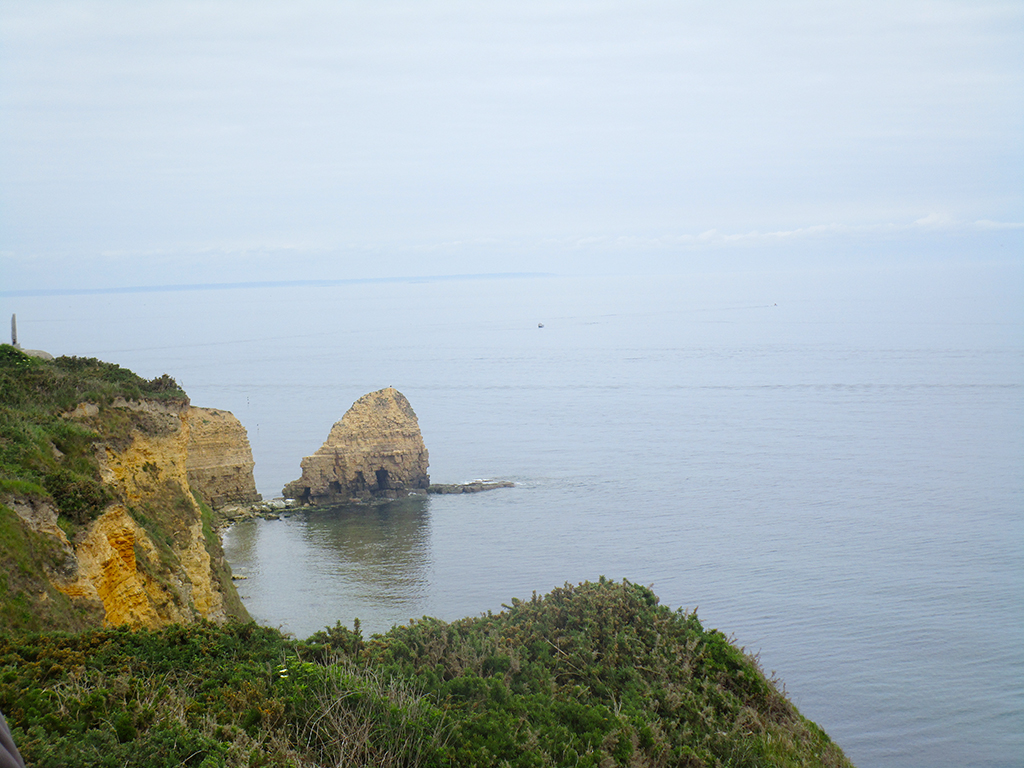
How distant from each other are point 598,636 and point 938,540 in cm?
4787

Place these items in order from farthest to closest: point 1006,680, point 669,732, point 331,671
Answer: point 1006,680, point 669,732, point 331,671

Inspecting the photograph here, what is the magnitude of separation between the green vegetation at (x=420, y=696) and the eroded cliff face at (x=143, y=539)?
17.8ft

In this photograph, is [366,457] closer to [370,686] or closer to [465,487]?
[465,487]

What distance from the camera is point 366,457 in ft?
232

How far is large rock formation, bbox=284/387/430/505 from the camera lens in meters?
68.9

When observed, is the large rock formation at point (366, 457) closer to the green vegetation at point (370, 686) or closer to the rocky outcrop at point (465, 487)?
the rocky outcrop at point (465, 487)

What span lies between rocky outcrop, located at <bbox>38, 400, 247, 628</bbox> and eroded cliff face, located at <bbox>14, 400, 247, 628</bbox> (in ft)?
0.08

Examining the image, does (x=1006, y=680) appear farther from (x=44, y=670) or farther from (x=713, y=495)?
(x=44, y=670)

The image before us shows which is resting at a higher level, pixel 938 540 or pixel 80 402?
pixel 80 402

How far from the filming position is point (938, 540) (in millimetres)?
56312

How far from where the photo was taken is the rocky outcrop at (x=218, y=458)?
5881 centimetres

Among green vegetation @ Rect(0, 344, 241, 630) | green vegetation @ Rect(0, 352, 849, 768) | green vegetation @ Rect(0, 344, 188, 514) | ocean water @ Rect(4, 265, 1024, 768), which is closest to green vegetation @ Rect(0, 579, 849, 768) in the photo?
green vegetation @ Rect(0, 352, 849, 768)

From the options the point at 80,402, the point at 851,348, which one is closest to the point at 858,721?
the point at 80,402

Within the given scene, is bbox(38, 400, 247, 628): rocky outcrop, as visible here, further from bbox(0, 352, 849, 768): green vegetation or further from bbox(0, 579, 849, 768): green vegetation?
bbox(0, 579, 849, 768): green vegetation
